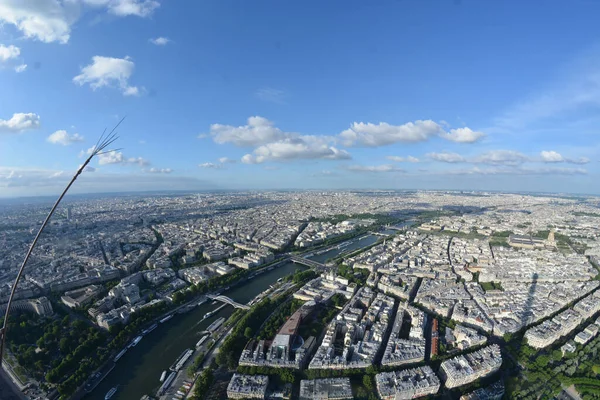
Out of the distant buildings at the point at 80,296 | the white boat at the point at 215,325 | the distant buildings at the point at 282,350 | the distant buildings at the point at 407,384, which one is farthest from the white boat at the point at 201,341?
the distant buildings at the point at 80,296

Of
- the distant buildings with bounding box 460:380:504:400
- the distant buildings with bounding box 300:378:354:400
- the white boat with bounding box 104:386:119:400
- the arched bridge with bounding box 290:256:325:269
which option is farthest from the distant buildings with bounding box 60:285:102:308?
the distant buildings with bounding box 460:380:504:400

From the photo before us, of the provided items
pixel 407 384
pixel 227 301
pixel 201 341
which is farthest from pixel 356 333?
pixel 227 301

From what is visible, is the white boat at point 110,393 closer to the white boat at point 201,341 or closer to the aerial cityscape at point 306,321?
the aerial cityscape at point 306,321

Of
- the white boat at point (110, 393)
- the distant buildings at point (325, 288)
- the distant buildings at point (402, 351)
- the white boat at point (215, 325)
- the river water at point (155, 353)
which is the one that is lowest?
the white boat at point (110, 393)

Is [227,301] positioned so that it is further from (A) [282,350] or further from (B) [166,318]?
(A) [282,350]

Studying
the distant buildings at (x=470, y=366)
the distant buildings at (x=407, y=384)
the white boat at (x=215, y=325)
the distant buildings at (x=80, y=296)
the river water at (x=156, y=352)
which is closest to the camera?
the distant buildings at (x=407, y=384)

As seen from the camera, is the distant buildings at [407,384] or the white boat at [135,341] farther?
the white boat at [135,341]
